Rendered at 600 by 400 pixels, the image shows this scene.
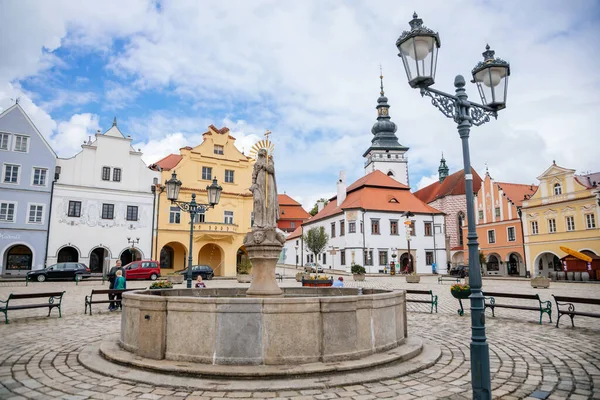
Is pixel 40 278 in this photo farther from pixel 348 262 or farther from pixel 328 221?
pixel 328 221

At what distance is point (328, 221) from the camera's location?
2005 inches

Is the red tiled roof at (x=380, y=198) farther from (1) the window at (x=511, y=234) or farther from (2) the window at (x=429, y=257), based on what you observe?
(1) the window at (x=511, y=234)

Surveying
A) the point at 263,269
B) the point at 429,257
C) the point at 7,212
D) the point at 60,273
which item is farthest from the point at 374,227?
the point at 263,269

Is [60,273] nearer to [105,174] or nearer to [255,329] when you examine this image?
[105,174]

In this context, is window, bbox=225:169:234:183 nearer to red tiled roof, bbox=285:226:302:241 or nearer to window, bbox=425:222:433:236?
red tiled roof, bbox=285:226:302:241

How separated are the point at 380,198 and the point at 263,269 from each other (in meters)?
40.3

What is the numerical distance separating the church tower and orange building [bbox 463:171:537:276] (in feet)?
58.4

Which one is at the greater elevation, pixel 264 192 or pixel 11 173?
pixel 11 173

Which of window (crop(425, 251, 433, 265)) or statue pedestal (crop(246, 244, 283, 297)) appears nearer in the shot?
statue pedestal (crop(246, 244, 283, 297))

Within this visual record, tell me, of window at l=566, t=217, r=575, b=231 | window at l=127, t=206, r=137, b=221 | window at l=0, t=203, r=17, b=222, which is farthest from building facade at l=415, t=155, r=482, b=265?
window at l=0, t=203, r=17, b=222

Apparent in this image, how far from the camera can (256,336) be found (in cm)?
614

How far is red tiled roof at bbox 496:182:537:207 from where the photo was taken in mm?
46384

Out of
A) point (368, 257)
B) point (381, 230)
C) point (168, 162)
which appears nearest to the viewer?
point (168, 162)

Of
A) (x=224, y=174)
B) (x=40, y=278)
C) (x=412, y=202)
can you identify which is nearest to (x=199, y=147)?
(x=224, y=174)
